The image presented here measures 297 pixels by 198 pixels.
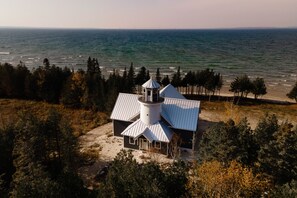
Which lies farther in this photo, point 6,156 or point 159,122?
point 159,122

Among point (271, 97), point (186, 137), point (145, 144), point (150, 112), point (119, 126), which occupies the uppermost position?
point (150, 112)

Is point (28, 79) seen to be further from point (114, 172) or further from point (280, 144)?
point (280, 144)

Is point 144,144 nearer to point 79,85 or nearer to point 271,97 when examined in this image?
point 79,85

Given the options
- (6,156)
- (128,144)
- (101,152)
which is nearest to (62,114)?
(101,152)

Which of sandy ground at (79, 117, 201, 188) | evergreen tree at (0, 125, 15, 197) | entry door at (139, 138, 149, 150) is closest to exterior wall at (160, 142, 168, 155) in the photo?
sandy ground at (79, 117, 201, 188)

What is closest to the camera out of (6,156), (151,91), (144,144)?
(6,156)

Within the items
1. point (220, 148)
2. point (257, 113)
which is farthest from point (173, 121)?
point (257, 113)

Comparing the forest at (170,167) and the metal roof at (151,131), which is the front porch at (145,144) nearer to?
the metal roof at (151,131)
